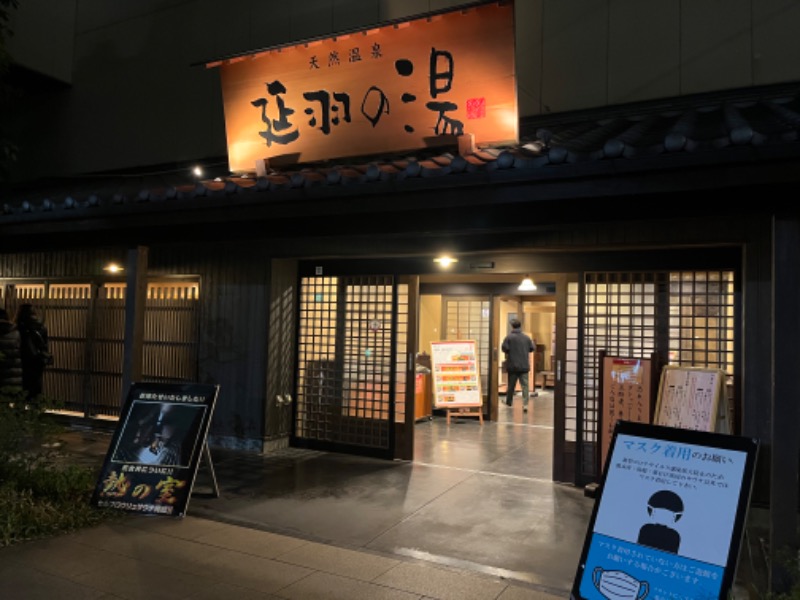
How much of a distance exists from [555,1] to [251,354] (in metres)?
6.57

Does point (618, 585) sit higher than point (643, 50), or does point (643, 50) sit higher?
point (643, 50)

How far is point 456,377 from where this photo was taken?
40.4ft

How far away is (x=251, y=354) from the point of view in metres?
9.27

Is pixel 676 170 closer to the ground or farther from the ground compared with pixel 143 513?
farther from the ground

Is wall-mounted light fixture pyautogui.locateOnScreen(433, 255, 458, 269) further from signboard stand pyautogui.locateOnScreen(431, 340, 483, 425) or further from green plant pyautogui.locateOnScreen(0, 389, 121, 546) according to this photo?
green plant pyautogui.locateOnScreen(0, 389, 121, 546)

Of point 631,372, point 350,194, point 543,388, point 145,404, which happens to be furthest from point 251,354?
point 543,388

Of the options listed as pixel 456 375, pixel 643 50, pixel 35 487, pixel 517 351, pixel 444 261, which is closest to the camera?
pixel 35 487

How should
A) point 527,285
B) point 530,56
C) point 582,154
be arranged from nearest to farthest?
point 582,154 < point 530,56 < point 527,285

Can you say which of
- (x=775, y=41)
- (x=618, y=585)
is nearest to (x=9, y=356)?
(x=618, y=585)

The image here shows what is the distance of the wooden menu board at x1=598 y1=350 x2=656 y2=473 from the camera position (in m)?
6.59

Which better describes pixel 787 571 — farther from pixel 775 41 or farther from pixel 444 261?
pixel 775 41

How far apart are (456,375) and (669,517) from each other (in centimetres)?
876

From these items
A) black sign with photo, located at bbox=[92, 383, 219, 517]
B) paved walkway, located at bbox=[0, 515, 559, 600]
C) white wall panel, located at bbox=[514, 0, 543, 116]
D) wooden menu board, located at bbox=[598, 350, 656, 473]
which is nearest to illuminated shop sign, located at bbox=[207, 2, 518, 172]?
white wall panel, located at bbox=[514, 0, 543, 116]

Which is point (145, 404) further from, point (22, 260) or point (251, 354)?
point (22, 260)
